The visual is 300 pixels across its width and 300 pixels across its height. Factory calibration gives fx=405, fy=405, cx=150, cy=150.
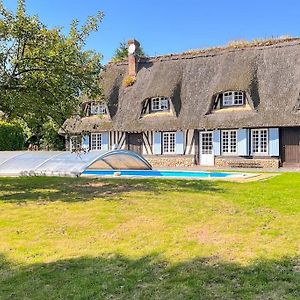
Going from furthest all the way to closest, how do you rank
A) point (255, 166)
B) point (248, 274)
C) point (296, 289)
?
point (255, 166) < point (248, 274) < point (296, 289)

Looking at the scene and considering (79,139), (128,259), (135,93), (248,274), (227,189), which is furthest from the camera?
(135,93)

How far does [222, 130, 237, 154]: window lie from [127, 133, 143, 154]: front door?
18.9 feet

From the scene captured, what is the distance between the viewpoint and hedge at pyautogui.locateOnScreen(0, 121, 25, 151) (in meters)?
27.2

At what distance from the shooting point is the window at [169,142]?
2644 cm

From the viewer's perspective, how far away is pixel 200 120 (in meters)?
24.8

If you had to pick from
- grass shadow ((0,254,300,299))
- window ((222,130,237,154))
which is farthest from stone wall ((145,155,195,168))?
grass shadow ((0,254,300,299))

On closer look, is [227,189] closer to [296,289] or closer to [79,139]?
[79,139]

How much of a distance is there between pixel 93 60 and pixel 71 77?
1009 millimetres

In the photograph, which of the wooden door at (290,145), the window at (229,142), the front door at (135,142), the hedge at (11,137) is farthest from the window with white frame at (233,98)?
the hedge at (11,137)

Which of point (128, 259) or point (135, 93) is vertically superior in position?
point (135, 93)

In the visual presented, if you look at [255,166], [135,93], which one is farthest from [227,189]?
[135,93]

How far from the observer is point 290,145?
75.6 ft

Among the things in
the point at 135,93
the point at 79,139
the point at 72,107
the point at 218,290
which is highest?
the point at 135,93

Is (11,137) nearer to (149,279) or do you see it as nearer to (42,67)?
(42,67)
